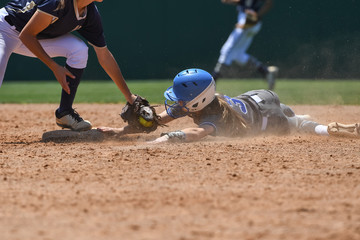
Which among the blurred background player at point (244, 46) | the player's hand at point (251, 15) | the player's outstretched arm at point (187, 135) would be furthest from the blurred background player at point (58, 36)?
the player's hand at point (251, 15)

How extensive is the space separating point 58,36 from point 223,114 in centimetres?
158

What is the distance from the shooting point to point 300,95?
354 inches

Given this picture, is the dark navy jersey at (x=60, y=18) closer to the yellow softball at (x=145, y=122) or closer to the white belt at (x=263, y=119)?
the yellow softball at (x=145, y=122)

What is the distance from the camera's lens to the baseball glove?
4.54 m

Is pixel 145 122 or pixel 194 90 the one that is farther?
pixel 145 122

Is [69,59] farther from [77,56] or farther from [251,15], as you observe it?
[251,15]

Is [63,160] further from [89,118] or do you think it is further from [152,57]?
[152,57]

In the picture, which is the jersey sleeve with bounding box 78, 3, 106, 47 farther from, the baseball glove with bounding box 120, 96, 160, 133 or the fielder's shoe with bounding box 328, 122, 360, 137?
the fielder's shoe with bounding box 328, 122, 360, 137

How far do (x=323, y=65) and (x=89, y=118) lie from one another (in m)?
A: 4.88

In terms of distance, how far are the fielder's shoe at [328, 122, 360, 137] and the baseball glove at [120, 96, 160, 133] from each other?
1486mm

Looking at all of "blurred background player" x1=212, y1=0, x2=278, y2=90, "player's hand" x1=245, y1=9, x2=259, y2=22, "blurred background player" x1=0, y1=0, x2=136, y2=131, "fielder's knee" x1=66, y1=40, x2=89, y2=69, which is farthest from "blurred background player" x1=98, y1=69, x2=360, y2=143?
"player's hand" x1=245, y1=9, x2=259, y2=22

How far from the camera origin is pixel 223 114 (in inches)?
169

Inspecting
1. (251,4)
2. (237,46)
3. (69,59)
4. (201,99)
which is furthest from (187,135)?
(251,4)

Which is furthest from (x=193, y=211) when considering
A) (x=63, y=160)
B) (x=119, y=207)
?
(x=63, y=160)
